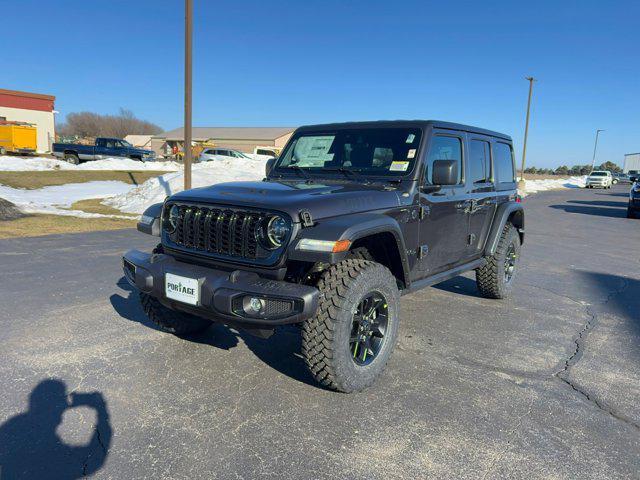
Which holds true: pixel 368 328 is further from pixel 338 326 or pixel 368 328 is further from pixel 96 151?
pixel 96 151

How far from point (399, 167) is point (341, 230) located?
52.7 inches

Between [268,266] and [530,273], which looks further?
[530,273]

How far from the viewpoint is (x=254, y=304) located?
2865 millimetres

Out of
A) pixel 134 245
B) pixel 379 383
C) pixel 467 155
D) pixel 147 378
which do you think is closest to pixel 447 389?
pixel 379 383

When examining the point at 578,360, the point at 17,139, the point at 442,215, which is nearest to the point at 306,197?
the point at 442,215

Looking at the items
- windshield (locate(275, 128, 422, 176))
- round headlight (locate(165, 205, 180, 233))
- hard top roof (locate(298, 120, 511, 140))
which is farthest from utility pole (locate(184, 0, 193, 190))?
round headlight (locate(165, 205, 180, 233))

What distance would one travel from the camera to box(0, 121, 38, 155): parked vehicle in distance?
31.2m

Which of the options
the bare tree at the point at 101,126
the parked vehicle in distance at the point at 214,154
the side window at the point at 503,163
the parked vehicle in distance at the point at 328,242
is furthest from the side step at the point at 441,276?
the bare tree at the point at 101,126

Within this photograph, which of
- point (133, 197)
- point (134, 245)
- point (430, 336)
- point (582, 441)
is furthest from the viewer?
→ point (133, 197)

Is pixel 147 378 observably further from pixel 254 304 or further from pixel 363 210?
Result: pixel 363 210

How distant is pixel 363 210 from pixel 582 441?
6.38 ft

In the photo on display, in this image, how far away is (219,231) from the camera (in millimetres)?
3268

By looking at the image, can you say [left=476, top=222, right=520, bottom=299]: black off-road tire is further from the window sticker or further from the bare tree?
the bare tree

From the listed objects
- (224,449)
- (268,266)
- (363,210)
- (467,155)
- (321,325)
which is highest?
(467,155)
